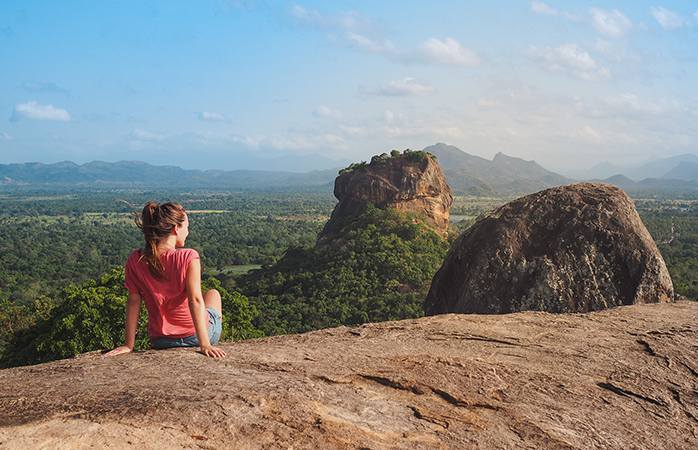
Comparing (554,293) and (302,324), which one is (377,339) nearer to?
(554,293)

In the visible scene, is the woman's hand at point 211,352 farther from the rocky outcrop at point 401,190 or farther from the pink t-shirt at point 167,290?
the rocky outcrop at point 401,190

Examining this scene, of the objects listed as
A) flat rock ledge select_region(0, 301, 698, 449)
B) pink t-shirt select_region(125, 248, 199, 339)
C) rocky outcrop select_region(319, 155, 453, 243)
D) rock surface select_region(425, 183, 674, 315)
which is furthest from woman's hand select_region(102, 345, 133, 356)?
rocky outcrop select_region(319, 155, 453, 243)

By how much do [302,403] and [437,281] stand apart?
8.16m

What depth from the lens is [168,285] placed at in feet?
16.2

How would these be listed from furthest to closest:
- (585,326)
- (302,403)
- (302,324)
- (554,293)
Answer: (302,324)
(554,293)
(585,326)
(302,403)

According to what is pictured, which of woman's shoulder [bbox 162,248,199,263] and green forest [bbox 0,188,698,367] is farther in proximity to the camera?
green forest [bbox 0,188,698,367]

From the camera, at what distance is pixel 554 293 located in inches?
359

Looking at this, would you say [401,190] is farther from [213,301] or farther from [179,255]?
[179,255]

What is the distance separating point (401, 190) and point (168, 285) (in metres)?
37.5

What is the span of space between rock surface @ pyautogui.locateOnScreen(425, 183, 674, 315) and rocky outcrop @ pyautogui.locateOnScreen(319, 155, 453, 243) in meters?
30.7

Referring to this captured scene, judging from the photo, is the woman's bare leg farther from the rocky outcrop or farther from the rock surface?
the rocky outcrop

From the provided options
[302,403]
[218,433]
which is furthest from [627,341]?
[218,433]

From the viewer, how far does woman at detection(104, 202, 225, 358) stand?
4.77m

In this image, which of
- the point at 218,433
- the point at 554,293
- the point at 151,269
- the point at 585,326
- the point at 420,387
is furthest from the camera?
the point at 554,293
